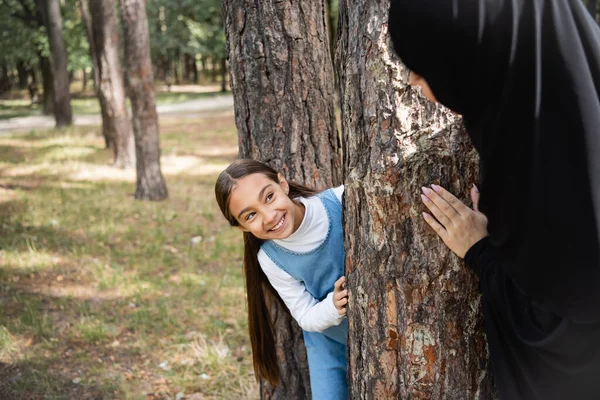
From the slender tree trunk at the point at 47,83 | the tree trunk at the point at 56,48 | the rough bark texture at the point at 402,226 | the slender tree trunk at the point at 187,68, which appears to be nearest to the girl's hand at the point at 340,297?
the rough bark texture at the point at 402,226

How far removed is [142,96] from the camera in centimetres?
840

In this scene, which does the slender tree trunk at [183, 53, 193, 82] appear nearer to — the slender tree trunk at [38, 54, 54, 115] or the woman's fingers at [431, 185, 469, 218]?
the slender tree trunk at [38, 54, 54, 115]

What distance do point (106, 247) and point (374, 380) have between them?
537cm

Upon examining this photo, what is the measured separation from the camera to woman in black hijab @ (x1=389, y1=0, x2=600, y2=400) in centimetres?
130

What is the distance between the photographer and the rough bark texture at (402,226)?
1748mm

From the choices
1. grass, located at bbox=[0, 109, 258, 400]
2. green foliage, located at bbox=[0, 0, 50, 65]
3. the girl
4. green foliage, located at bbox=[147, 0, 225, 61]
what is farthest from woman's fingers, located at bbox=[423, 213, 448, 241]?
green foliage, located at bbox=[147, 0, 225, 61]

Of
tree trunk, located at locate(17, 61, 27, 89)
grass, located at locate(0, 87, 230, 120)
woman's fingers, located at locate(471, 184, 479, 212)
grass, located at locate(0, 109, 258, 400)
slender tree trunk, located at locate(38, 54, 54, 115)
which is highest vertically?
tree trunk, located at locate(17, 61, 27, 89)

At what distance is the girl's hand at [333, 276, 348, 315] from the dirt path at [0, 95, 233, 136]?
694 inches

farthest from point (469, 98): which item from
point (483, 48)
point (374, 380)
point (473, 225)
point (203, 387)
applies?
point (203, 387)

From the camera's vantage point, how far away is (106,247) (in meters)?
6.71

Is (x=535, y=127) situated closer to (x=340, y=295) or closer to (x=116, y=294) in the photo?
(x=340, y=295)

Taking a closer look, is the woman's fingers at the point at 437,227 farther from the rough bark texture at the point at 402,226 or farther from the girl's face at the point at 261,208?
the girl's face at the point at 261,208

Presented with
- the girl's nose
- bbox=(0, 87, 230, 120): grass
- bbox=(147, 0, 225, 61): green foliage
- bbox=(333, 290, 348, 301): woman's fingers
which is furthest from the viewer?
bbox=(147, 0, 225, 61): green foliage

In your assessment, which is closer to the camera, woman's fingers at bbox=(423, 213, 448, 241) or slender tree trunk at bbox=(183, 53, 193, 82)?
woman's fingers at bbox=(423, 213, 448, 241)
